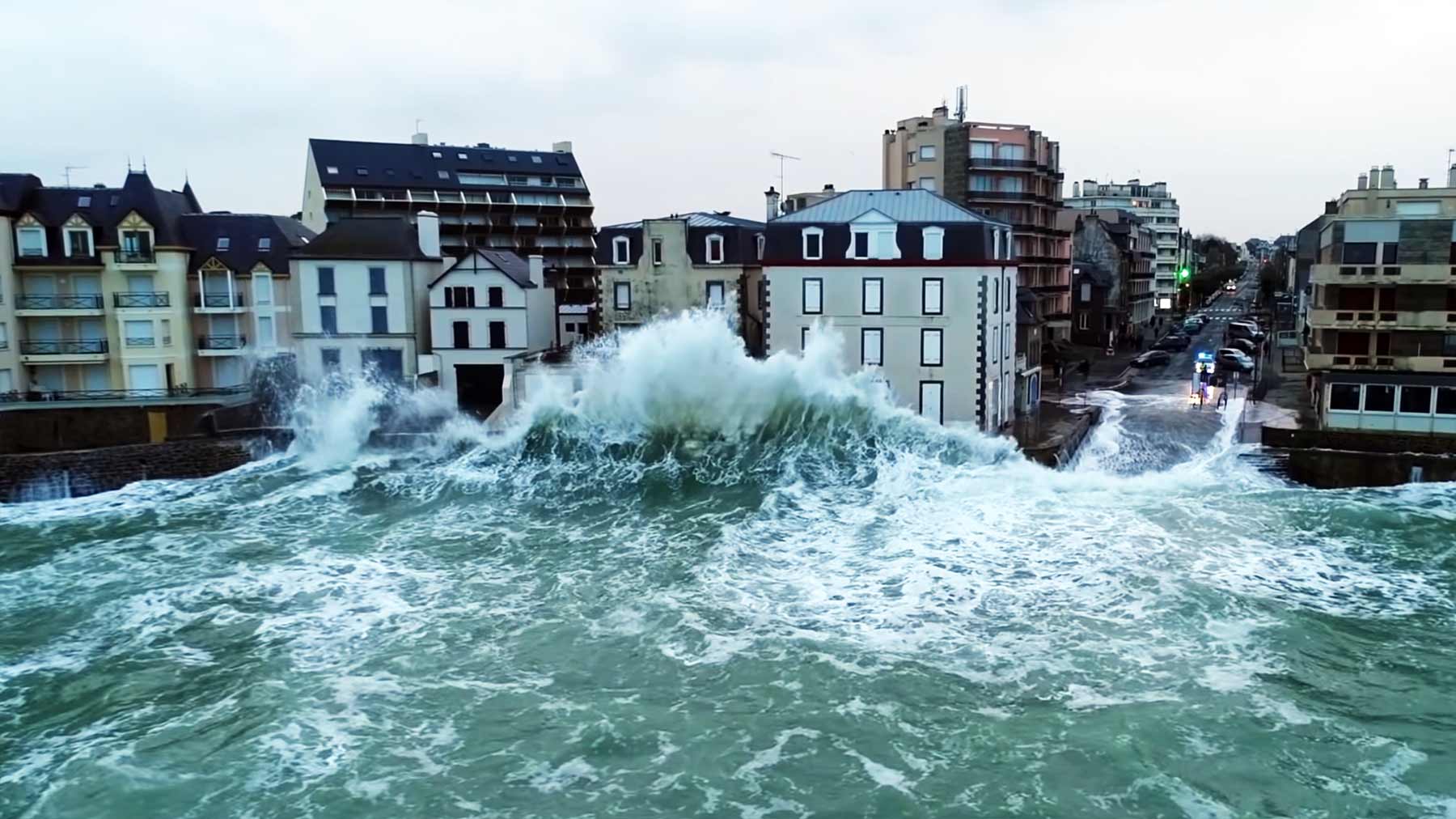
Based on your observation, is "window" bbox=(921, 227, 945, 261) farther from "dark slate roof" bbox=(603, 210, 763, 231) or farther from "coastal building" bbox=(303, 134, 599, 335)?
"coastal building" bbox=(303, 134, 599, 335)

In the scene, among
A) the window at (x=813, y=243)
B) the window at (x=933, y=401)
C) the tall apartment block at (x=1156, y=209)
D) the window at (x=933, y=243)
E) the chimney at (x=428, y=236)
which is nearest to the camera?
the window at (x=933, y=243)

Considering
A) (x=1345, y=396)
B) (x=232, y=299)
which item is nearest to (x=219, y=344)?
(x=232, y=299)

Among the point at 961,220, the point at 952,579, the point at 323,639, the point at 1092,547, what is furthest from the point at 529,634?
the point at 961,220

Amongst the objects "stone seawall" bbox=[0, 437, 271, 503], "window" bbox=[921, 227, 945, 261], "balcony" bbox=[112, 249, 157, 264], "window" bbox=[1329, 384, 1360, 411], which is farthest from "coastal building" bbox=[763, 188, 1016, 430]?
"balcony" bbox=[112, 249, 157, 264]

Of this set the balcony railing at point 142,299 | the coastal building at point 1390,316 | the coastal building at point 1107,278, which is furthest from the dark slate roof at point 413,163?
the coastal building at point 1390,316

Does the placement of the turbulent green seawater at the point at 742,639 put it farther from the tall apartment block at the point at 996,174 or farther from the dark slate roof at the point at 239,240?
the tall apartment block at the point at 996,174

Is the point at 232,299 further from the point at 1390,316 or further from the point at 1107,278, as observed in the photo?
the point at 1107,278
